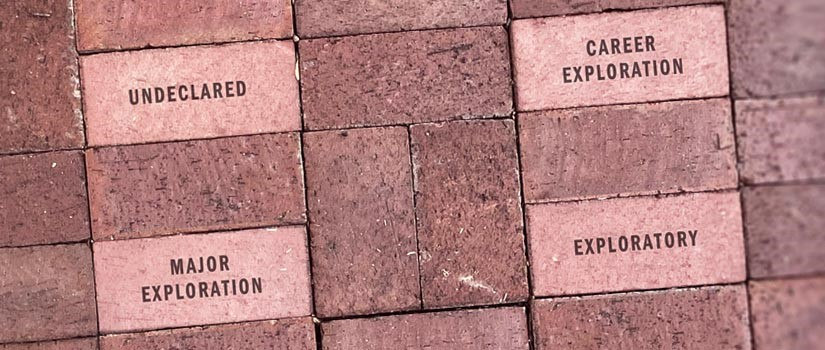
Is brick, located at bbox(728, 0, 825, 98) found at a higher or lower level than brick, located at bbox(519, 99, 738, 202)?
higher

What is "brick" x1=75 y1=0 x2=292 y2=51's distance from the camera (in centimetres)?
205

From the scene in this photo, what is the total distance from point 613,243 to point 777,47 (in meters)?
0.86

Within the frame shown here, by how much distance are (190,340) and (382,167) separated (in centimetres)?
87

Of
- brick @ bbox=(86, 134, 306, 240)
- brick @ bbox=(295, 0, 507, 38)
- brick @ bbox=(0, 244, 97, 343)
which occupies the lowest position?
brick @ bbox=(0, 244, 97, 343)

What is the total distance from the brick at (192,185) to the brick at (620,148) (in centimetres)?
82

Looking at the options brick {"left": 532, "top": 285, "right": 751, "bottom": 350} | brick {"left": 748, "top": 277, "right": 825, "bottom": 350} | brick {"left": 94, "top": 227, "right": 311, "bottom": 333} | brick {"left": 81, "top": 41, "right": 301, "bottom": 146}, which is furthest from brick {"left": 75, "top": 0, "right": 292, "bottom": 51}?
brick {"left": 748, "top": 277, "right": 825, "bottom": 350}

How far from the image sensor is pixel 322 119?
2.05 meters

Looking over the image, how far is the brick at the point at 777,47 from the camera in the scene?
2.07 m

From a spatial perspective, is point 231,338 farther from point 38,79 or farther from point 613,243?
point 613,243

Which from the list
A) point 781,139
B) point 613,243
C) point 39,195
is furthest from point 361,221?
point 781,139

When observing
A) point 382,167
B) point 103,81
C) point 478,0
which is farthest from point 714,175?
point 103,81

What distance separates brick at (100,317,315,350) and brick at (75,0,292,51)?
0.96 meters

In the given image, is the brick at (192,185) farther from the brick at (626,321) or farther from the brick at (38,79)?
the brick at (626,321)

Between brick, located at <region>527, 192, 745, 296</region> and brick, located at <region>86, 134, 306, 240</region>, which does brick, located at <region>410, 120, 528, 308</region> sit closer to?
brick, located at <region>527, 192, 745, 296</region>
